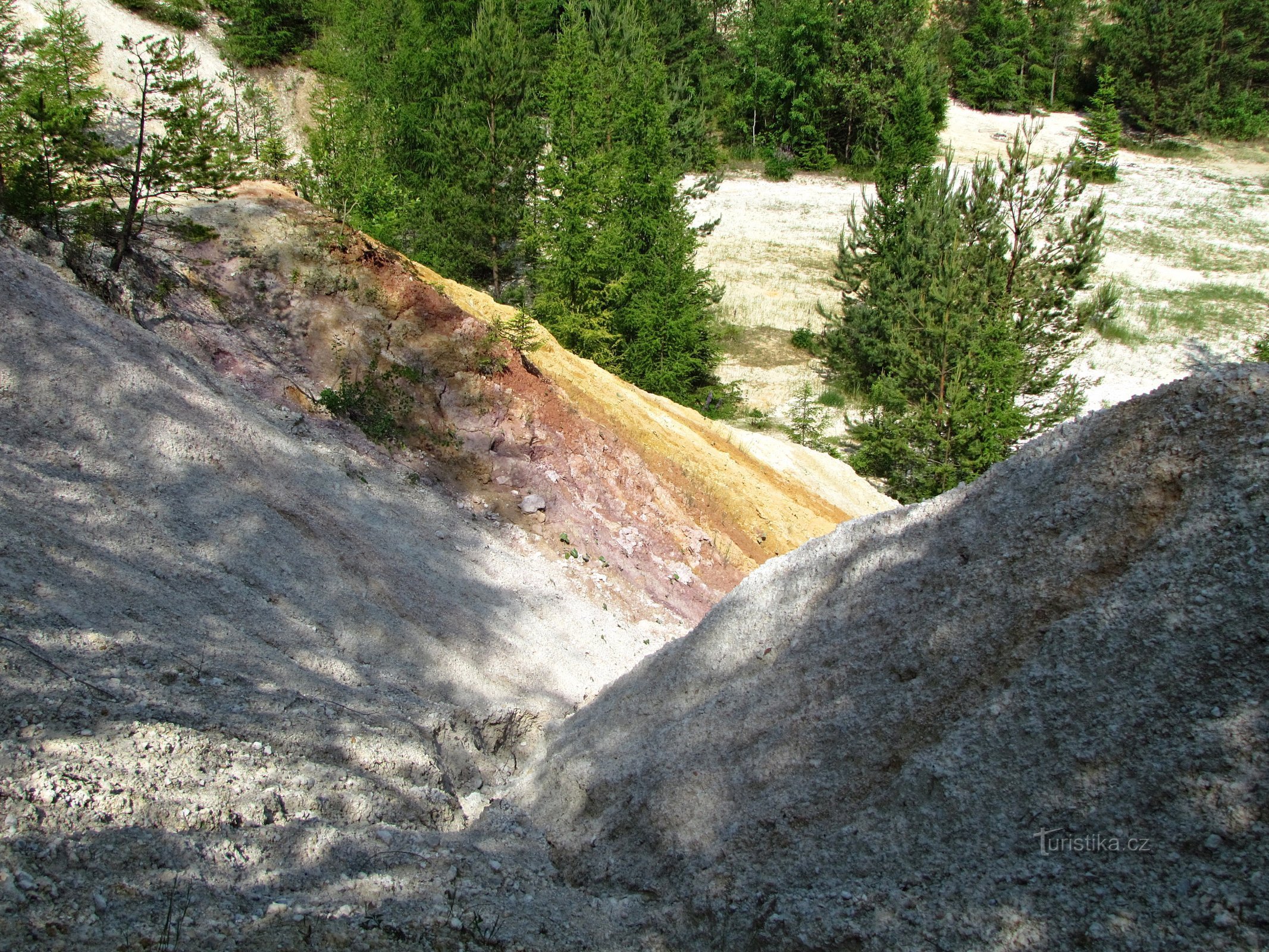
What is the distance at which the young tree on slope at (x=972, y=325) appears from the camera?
2561 centimetres

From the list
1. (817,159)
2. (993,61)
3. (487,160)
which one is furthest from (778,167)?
(487,160)

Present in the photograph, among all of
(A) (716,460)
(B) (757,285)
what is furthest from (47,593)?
(B) (757,285)

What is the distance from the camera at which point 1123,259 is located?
180 ft

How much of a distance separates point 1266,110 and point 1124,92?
41.6 feet

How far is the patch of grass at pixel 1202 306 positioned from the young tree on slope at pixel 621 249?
1006 inches

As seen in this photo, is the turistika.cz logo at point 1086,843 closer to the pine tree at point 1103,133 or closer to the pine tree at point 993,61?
the pine tree at point 1103,133

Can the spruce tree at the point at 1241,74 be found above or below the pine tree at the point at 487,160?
above

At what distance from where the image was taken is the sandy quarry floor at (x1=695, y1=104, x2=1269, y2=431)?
42.2m

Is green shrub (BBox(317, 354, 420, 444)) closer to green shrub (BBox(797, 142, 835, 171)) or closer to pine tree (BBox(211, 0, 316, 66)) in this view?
pine tree (BBox(211, 0, 316, 66))

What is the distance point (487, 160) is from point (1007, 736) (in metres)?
36.1

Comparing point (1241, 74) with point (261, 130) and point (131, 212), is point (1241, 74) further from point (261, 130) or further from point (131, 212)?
point (131, 212)

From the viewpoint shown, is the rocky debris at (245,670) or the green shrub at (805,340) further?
the green shrub at (805,340)

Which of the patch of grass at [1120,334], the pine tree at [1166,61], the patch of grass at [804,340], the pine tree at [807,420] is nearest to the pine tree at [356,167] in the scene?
the pine tree at [807,420]

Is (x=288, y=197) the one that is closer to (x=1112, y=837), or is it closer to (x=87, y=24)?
(x=1112, y=837)
